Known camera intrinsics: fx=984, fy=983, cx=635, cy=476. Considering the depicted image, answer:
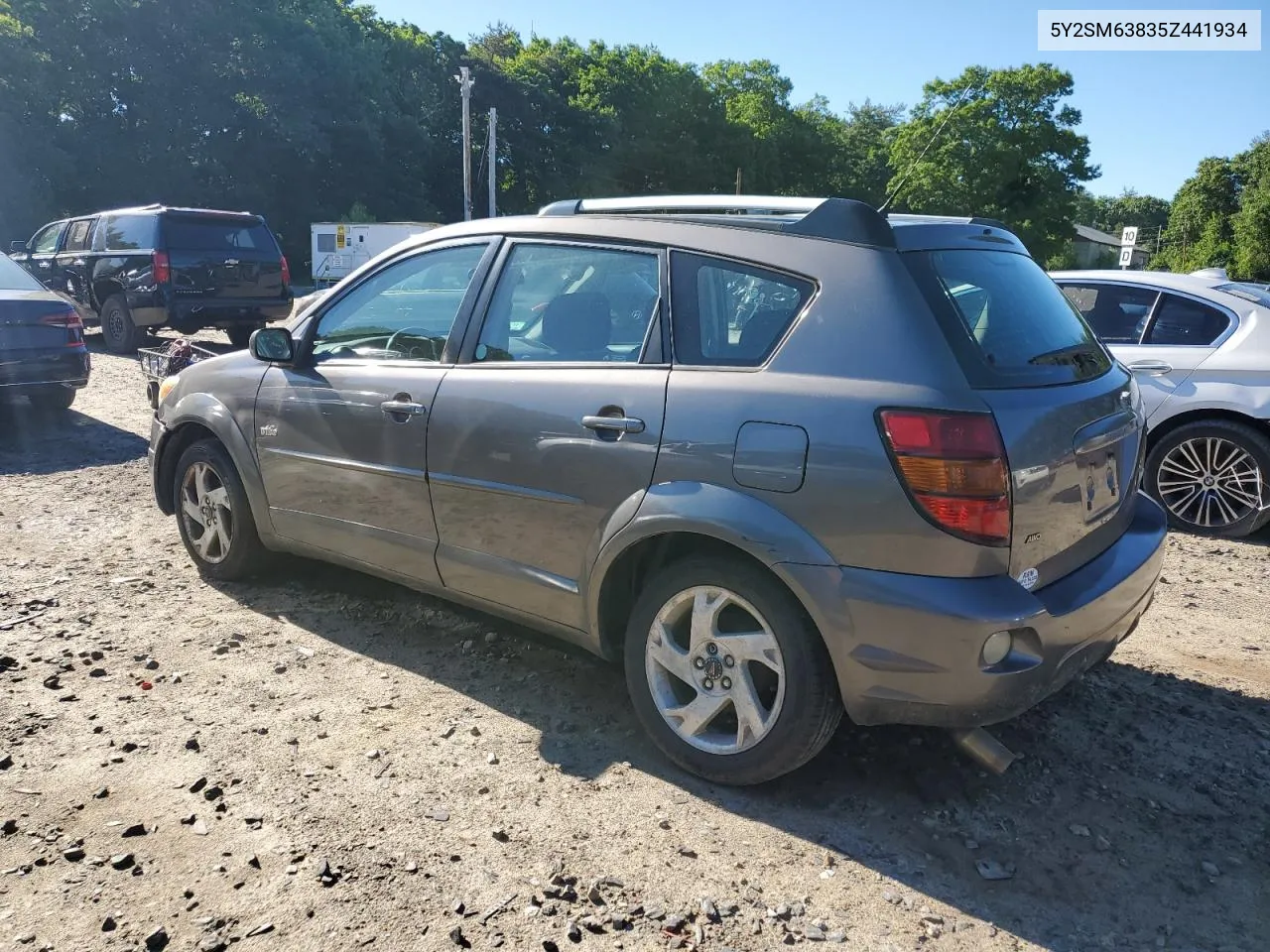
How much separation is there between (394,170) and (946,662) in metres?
51.4

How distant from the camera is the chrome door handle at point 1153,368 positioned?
20.9ft

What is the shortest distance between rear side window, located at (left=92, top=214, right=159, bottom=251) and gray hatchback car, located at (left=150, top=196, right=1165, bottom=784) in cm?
1080

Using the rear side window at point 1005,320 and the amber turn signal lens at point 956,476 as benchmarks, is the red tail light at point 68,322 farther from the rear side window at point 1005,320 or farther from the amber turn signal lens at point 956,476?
the amber turn signal lens at point 956,476

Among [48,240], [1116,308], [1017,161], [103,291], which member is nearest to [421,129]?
[1017,161]

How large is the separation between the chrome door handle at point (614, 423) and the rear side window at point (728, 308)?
25 centimetres

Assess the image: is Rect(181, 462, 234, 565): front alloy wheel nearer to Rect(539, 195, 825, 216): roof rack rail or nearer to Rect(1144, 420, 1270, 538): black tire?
Rect(539, 195, 825, 216): roof rack rail

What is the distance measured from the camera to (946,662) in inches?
105

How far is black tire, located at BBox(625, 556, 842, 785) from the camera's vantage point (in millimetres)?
2869

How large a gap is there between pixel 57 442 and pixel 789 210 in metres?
7.51

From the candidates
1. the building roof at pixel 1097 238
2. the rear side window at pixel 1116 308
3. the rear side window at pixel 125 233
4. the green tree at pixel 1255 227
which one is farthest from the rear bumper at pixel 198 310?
the building roof at pixel 1097 238

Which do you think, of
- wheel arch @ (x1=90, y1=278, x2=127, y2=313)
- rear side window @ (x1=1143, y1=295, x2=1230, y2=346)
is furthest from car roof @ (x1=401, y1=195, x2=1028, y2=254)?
wheel arch @ (x1=90, y1=278, x2=127, y2=313)

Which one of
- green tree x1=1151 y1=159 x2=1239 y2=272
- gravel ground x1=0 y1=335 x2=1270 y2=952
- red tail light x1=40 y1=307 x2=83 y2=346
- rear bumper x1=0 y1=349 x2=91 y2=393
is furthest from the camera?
green tree x1=1151 y1=159 x2=1239 y2=272

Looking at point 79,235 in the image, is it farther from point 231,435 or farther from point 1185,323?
point 1185,323

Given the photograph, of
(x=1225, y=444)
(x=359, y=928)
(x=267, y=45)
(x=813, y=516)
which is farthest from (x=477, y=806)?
(x=267, y=45)
